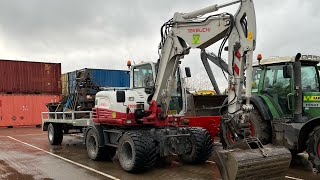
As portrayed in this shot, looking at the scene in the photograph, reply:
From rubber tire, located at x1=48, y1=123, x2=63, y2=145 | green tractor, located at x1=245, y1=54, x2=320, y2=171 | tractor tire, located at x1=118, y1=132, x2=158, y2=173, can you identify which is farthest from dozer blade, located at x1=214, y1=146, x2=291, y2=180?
rubber tire, located at x1=48, y1=123, x2=63, y2=145

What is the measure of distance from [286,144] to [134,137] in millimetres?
3436

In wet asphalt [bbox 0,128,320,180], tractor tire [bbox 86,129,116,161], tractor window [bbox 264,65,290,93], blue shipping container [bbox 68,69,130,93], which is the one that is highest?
blue shipping container [bbox 68,69,130,93]

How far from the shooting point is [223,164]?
572 cm

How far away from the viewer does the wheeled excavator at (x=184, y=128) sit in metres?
5.91

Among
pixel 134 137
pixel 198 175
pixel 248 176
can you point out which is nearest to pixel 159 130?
pixel 134 137

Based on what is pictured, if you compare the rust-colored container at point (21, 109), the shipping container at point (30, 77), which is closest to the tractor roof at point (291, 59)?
the rust-colored container at point (21, 109)

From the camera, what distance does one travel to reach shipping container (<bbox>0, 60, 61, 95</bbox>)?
23.5 meters

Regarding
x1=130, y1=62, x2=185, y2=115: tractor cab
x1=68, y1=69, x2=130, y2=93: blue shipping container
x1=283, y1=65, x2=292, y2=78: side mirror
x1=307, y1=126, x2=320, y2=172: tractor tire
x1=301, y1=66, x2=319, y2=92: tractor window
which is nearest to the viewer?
x1=307, y1=126, x2=320, y2=172: tractor tire

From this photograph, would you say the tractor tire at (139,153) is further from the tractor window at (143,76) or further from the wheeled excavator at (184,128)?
the tractor window at (143,76)

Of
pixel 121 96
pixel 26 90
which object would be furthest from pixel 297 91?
pixel 26 90

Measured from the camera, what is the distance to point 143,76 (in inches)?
365

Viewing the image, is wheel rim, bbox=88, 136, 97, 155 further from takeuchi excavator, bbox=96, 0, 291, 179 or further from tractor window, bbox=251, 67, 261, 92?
tractor window, bbox=251, 67, 261, 92

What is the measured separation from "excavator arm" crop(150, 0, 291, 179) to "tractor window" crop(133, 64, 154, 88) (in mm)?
552

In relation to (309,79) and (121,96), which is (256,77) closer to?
(309,79)
